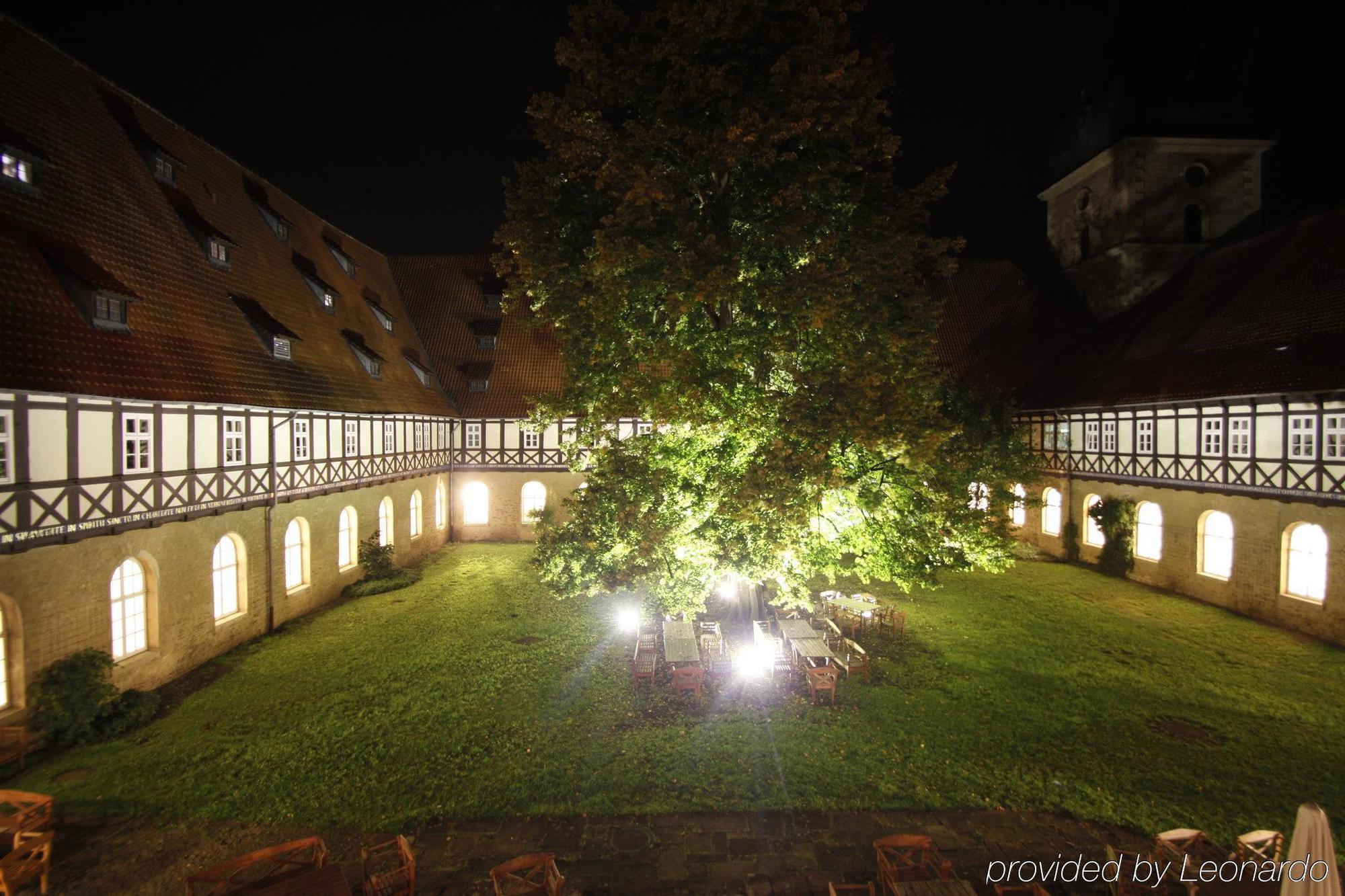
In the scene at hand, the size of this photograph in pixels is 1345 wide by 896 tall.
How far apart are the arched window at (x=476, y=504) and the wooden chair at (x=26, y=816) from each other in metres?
19.9

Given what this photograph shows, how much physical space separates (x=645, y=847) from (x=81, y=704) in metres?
9.35

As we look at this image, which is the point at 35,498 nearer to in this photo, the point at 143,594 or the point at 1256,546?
the point at 143,594

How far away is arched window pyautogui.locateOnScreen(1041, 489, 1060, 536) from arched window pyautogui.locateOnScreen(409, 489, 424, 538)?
23617 millimetres

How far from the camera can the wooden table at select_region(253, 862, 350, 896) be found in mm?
5957

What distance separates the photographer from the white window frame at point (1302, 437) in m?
15.3

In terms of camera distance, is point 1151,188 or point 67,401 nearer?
point 67,401

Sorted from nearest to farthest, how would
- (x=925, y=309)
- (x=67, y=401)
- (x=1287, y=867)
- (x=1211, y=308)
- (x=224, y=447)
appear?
(x=1287, y=867)
(x=67, y=401)
(x=925, y=309)
(x=224, y=447)
(x=1211, y=308)

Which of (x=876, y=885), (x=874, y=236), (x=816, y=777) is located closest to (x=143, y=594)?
(x=816, y=777)

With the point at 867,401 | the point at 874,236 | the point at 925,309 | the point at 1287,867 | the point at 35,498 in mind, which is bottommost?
the point at 1287,867

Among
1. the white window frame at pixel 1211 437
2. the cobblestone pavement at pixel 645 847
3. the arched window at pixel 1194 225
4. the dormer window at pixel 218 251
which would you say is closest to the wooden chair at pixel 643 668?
the cobblestone pavement at pixel 645 847

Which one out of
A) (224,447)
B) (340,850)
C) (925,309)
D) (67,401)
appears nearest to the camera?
(340,850)

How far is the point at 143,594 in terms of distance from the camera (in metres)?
12.6

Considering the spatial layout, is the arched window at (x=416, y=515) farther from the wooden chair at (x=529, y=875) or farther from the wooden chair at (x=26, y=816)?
the wooden chair at (x=529, y=875)

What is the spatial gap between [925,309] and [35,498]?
1447 cm
